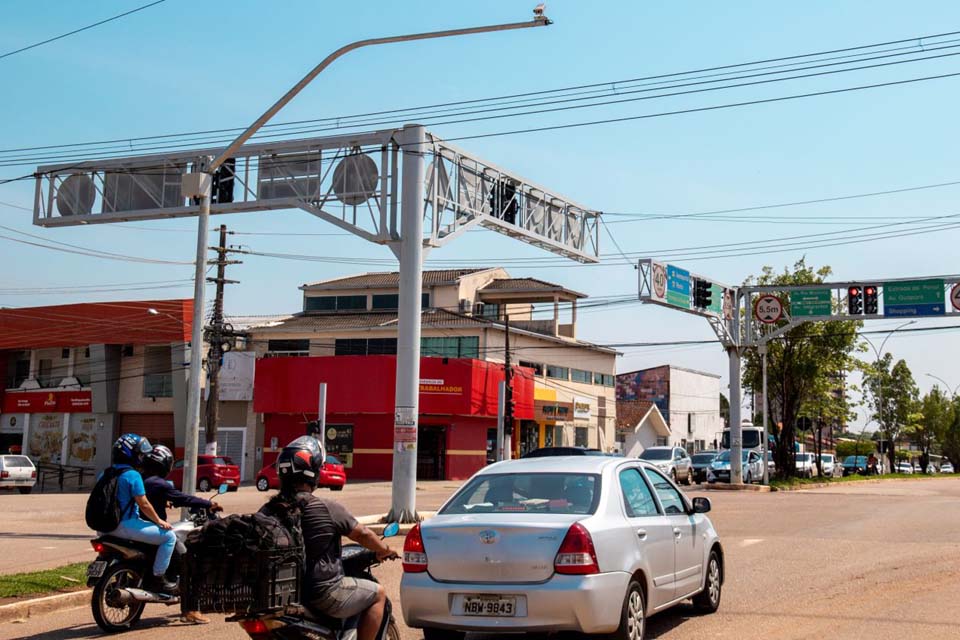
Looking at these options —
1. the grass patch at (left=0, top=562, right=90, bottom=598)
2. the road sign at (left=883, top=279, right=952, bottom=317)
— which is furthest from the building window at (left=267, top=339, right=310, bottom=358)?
the grass patch at (left=0, top=562, right=90, bottom=598)

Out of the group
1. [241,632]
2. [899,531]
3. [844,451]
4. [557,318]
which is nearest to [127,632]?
[241,632]

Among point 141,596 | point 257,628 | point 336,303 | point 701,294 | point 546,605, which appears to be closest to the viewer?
point 257,628

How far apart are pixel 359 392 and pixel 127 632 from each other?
127 ft

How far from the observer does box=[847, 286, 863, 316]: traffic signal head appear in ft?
129

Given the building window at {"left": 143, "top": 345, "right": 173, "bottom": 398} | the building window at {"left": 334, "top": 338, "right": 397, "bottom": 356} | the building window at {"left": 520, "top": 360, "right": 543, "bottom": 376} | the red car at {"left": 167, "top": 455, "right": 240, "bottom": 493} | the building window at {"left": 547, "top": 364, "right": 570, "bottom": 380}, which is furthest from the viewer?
the building window at {"left": 547, "top": 364, "right": 570, "bottom": 380}

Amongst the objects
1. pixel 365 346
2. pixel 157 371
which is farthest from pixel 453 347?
pixel 157 371

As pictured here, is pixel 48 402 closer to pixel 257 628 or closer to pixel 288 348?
pixel 288 348

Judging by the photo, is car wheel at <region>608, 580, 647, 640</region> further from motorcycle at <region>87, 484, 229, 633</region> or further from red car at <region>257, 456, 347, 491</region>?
red car at <region>257, 456, 347, 491</region>

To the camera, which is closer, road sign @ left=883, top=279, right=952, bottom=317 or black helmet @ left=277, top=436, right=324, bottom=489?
black helmet @ left=277, top=436, right=324, bottom=489

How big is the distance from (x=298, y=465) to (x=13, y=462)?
134 ft

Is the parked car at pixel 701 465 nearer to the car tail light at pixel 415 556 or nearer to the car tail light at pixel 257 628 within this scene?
the car tail light at pixel 415 556

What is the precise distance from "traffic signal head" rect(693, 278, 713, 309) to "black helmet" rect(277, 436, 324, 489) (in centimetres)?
3220

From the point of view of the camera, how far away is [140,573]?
959 centimetres

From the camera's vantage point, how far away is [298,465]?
19.9 ft
